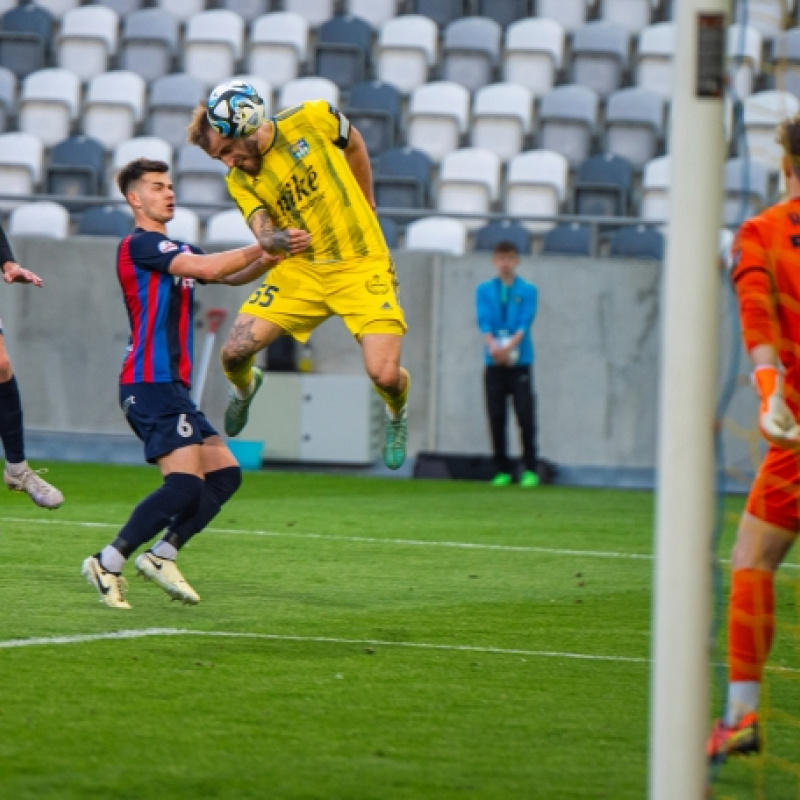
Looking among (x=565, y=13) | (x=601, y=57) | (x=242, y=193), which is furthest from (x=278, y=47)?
(x=242, y=193)

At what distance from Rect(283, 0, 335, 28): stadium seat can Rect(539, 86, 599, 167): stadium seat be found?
10.6ft

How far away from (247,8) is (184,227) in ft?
15.5

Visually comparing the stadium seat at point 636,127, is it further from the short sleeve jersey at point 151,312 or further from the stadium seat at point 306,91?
the short sleeve jersey at point 151,312

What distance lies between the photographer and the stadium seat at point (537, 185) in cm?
1731

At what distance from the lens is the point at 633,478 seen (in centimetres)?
1611

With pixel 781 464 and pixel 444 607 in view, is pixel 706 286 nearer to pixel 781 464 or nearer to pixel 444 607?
pixel 781 464

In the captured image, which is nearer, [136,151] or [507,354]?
[507,354]

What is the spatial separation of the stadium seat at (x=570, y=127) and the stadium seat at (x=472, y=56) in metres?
1.20

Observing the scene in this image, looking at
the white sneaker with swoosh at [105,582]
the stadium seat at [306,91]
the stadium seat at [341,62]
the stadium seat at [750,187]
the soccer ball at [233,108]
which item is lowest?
the white sneaker with swoosh at [105,582]

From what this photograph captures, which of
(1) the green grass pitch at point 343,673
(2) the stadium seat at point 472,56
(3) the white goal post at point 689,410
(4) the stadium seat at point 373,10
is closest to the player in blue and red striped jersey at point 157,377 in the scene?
(1) the green grass pitch at point 343,673

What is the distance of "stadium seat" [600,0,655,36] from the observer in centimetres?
1956

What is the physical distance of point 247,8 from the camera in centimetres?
2019

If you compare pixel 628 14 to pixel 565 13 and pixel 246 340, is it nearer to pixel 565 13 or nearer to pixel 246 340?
pixel 565 13

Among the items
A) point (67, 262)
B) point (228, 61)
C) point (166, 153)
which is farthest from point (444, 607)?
Result: point (228, 61)
